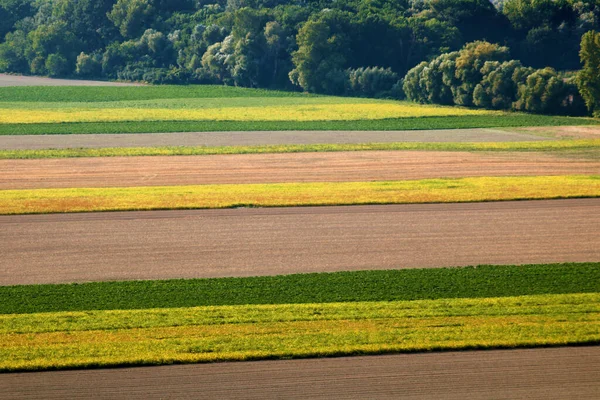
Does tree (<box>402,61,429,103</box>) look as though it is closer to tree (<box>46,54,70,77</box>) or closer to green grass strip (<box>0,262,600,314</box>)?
tree (<box>46,54,70,77</box>)

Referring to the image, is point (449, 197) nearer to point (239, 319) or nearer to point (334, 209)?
point (334, 209)

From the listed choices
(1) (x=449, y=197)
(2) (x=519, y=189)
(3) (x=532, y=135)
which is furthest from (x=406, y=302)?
(3) (x=532, y=135)

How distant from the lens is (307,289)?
31.0 m

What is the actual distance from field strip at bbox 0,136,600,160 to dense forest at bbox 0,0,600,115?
55.5ft

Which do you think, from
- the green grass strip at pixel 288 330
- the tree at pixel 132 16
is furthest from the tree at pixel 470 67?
the tree at pixel 132 16

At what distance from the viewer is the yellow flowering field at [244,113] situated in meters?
85.2

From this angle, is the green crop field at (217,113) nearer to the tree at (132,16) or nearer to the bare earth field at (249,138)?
the bare earth field at (249,138)

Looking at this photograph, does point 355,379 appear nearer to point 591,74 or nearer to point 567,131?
point 567,131

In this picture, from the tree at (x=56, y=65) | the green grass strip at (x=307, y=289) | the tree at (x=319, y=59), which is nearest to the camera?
the green grass strip at (x=307, y=289)

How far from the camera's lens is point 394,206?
4456 cm

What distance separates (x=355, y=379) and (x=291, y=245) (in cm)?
1369

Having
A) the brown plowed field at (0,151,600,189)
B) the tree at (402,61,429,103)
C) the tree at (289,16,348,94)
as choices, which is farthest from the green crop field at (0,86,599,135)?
the brown plowed field at (0,151,600,189)

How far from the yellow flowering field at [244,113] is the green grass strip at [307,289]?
5245 centimetres

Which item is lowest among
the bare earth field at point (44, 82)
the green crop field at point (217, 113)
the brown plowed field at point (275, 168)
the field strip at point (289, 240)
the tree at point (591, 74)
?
the bare earth field at point (44, 82)
